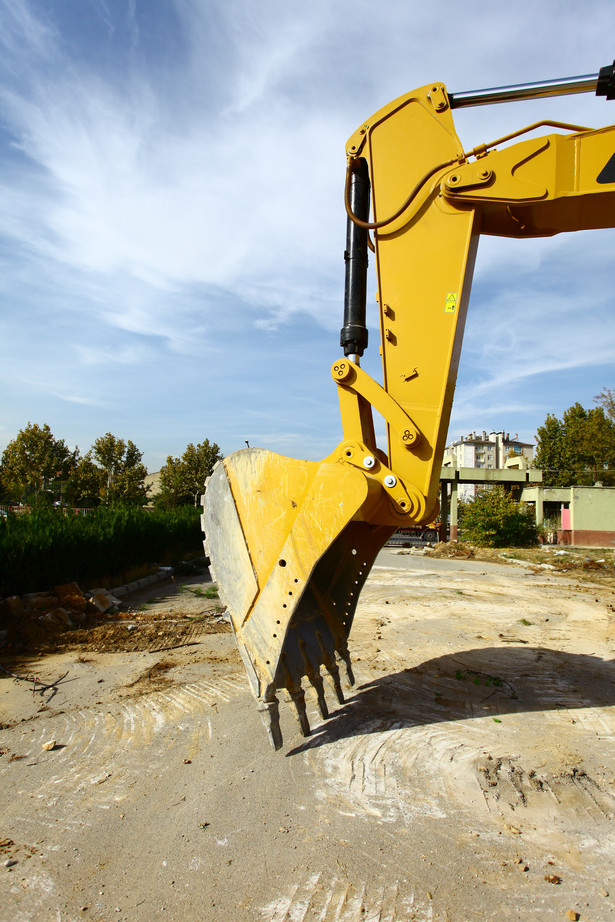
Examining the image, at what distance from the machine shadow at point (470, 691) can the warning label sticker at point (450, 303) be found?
10.0 ft

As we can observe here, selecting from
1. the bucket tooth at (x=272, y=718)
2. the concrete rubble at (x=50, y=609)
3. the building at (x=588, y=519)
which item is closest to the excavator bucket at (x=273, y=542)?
the bucket tooth at (x=272, y=718)

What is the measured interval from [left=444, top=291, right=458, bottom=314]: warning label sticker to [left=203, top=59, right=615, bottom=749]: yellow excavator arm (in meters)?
0.01

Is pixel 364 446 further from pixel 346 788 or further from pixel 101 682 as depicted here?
pixel 101 682

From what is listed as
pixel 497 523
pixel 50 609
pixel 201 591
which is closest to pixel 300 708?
pixel 50 609

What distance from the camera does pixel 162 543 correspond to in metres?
16.0

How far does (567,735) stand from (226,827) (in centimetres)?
260

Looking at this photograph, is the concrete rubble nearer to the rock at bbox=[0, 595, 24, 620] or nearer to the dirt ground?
the rock at bbox=[0, 595, 24, 620]

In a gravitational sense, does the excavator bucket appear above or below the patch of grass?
above

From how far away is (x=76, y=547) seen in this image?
10633mm

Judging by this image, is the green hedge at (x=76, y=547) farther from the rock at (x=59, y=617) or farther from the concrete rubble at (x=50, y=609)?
the rock at (x=59, y=617)

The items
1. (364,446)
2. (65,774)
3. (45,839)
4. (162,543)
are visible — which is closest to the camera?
(45,839)

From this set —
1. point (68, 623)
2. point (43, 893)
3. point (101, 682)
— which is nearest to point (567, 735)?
point (43, 893)

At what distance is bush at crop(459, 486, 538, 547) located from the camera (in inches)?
992

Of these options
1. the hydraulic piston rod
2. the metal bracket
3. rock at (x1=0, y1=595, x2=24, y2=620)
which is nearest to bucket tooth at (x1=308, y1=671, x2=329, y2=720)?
the metal bracket
